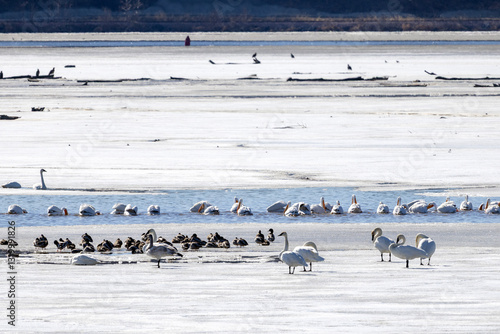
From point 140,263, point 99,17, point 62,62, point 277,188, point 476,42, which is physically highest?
point 99,17

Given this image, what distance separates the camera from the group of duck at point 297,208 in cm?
1599

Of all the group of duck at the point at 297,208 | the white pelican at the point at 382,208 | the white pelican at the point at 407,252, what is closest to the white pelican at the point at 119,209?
the group of duck at the point at 297,208

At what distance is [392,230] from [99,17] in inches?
5720

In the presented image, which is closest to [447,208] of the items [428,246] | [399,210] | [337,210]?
[399,210]

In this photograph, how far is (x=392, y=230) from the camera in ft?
48.2

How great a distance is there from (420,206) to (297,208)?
1998 millimetres

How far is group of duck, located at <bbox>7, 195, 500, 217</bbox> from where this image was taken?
1599cm

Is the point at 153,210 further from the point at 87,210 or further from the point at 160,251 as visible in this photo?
the point at 160,251

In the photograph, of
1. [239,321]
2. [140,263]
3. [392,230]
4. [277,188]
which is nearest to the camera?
[239,321]

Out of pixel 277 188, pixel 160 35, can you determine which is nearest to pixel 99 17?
pixel 160 35

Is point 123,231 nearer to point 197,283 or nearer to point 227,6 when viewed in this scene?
point 197,283

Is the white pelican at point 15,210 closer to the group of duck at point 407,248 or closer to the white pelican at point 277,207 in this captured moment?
the white pelican at point 277,207

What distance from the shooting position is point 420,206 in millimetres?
16094

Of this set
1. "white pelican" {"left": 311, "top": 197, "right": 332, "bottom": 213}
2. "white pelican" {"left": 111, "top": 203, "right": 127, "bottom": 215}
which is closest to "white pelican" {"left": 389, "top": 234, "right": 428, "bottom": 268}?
"white pelican" {"left": 311, "top": 197, "right": 332, "bottom": 213}
